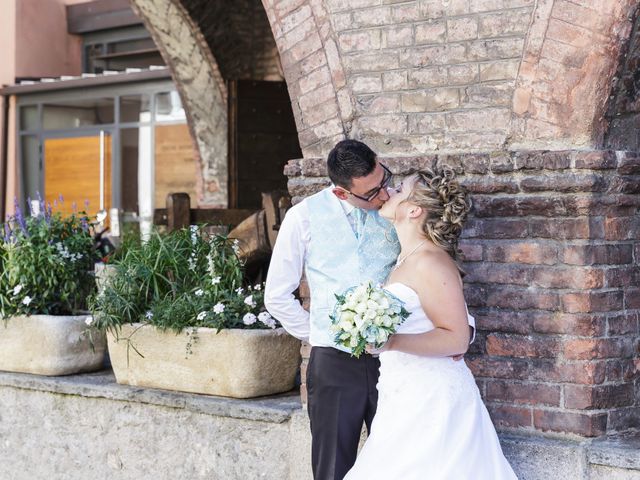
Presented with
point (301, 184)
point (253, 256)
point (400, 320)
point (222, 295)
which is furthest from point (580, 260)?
point (253, 256)

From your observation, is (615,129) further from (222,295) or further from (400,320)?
(222,295)

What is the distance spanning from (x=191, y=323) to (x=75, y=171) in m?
Result: 7.98

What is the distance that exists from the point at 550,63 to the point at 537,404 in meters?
1.32

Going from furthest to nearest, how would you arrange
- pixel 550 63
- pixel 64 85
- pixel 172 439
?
1. pixel 64 85
2. pixel 172 439
3. pixel 550 63

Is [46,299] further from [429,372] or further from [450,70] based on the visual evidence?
[429,372]

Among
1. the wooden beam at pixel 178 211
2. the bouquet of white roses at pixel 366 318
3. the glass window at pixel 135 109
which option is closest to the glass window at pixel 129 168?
the glass window at pixel 135 109

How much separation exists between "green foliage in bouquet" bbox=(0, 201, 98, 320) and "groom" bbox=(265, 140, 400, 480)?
2617 millimetres

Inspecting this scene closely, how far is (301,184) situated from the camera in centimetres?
505

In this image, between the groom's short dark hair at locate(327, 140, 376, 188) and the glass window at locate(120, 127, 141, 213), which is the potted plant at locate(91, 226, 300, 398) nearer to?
the groom's short dark hair at locate(327, 140, 376, 188)

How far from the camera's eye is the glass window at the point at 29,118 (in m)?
13.6

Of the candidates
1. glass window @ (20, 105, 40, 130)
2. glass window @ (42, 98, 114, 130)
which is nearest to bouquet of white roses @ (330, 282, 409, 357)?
glass window @ (42, 98, 114, 130)

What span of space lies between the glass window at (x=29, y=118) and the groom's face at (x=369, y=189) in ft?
33.4

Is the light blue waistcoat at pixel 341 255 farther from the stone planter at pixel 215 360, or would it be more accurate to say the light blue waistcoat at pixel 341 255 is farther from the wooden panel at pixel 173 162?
the wooden panel at pixel 173 162

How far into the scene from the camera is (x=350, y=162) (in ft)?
13.1
